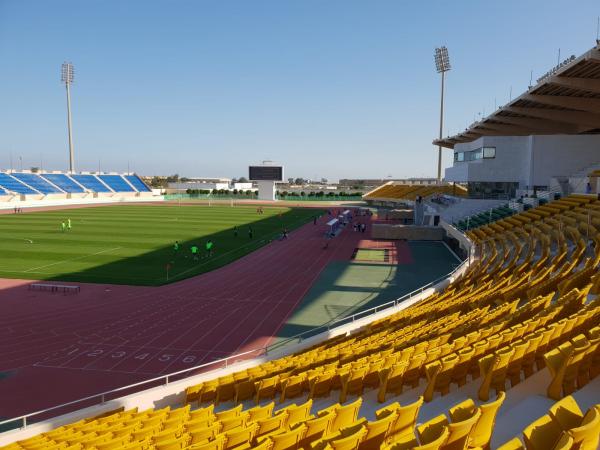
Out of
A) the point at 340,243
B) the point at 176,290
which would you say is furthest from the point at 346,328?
the point at 340,243

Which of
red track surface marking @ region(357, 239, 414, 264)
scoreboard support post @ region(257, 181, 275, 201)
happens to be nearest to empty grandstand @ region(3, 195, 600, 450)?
red track surface marking @ region(357, 239, 414, 264)

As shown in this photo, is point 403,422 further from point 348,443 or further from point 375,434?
point 348,443

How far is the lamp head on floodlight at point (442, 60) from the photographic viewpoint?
255 feet

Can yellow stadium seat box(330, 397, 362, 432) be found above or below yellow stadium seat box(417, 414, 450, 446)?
below

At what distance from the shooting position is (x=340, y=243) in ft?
135

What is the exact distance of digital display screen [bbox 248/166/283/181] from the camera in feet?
326

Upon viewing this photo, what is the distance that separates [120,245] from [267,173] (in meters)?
63.4

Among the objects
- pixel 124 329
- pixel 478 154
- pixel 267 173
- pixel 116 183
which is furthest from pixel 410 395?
pixel 116 183

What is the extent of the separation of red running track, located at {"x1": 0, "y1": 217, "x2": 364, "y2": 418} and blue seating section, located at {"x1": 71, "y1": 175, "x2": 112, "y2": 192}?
77.9m

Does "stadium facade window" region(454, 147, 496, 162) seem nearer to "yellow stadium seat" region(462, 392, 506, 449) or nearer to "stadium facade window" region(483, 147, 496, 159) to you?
"stadium facade window" region(483, 147, 496, 159)

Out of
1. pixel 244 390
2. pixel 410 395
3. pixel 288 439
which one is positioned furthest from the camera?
pixel 244 390

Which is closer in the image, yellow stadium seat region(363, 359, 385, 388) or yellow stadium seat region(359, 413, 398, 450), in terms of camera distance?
yellow stadium seat region(359, 413, 398, 450)

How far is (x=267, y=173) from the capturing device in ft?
327

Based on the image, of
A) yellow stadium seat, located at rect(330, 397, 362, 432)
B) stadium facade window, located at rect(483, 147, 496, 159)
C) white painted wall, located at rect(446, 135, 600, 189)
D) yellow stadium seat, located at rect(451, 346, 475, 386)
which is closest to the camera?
yellow stadium seat, located at rect(330, 397, 362, 432)
